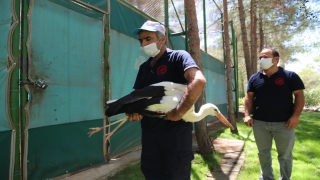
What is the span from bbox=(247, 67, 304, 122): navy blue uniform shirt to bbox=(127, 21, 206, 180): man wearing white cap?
161 cm

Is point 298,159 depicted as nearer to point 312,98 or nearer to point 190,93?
point 190,93

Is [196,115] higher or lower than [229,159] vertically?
higher

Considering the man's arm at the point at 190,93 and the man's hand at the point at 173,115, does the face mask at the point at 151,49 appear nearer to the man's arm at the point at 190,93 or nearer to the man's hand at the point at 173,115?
the man's arm at the point at 190,93

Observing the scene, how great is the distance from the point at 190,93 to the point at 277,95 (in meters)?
1.93

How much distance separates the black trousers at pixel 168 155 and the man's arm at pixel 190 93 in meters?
0.20

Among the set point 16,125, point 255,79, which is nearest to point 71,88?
point 16,125

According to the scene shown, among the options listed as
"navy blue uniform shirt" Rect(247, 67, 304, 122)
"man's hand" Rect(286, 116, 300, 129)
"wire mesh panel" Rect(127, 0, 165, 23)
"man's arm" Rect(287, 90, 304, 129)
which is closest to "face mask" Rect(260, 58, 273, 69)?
"navy blue uniform shirt" Rect(247, 67, 304, 122)

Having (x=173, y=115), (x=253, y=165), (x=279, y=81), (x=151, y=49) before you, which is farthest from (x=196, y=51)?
(x=173, y=115)

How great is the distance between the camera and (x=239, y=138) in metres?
6.74

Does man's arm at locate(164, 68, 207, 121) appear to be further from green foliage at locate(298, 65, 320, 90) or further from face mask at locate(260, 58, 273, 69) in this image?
green foliage at locate(298, 65, 320, 90)

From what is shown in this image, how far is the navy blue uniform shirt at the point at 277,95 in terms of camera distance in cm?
307

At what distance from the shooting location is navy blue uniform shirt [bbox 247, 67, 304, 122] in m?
3.07

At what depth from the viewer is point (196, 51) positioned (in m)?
4.62

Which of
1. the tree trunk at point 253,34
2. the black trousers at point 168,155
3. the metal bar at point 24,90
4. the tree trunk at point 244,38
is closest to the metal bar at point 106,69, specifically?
the metal bar at point 24,90
